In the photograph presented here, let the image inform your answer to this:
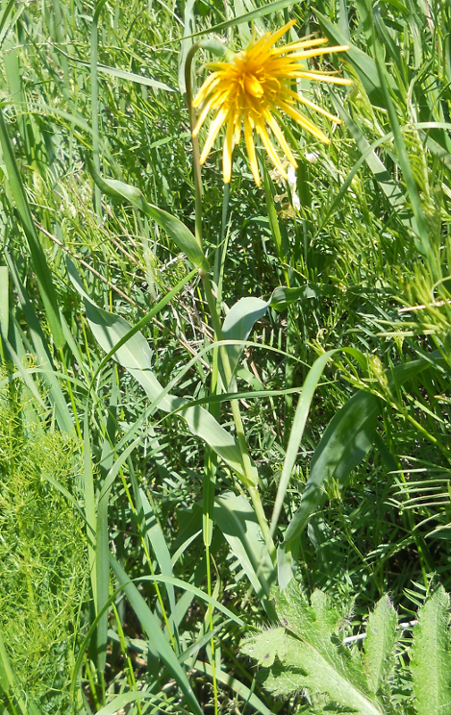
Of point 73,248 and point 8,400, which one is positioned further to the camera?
point 73,248

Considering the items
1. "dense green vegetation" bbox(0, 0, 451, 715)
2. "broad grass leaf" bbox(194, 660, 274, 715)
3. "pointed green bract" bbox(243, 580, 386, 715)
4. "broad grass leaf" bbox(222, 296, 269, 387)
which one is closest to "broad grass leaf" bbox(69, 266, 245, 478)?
"dense green vegetation" bbox(0, 0, 451, 715)

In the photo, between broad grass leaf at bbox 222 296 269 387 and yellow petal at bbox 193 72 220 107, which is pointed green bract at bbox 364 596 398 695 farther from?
yellow petal at bbox 193 72 220 107

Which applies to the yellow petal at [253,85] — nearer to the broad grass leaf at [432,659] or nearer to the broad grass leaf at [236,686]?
the broad grass leaf at [432,659]

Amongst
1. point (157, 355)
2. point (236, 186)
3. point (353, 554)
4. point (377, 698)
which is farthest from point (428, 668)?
point (236, 186)

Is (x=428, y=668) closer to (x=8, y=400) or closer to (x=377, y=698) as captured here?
(x=377, y=698)

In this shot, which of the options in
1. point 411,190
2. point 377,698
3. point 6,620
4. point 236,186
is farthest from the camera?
point 236,186

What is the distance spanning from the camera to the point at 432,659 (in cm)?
91

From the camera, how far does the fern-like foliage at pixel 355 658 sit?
35.3 inches

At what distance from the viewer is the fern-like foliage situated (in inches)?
35.3

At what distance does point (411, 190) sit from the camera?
2.66ft

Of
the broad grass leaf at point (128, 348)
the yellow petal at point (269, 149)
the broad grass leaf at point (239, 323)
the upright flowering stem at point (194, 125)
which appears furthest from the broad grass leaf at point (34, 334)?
the yellow petal at point (269, 149)

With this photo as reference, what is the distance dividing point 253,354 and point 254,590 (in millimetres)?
561

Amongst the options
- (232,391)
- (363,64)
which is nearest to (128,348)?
(232,391)

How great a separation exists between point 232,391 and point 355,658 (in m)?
0.52
